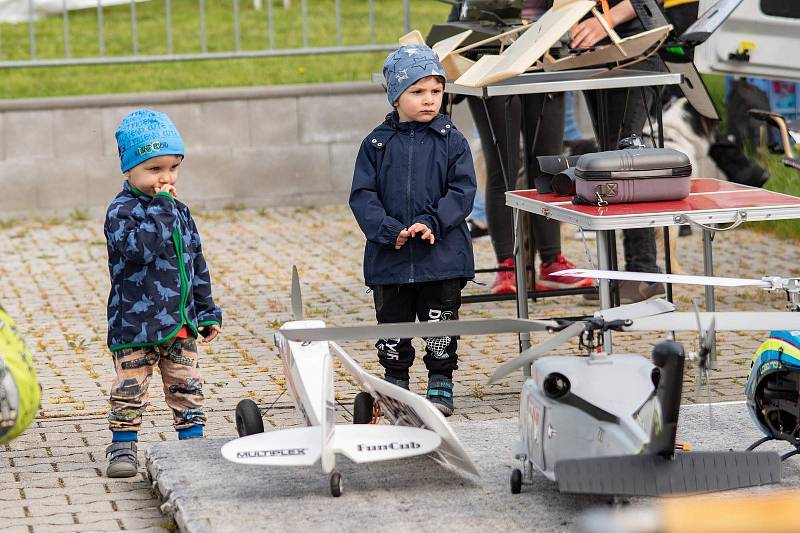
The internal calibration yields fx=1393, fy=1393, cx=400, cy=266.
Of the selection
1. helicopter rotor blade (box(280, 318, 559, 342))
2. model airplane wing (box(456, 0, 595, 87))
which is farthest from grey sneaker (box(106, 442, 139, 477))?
model airplane wing (box(456, 0, 595, 87))

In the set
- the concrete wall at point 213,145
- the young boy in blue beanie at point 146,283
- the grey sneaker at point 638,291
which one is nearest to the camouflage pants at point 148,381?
the young boy in blue beanie at point 146,283

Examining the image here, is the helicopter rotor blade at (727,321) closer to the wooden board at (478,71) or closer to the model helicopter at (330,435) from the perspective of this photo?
the model helicopter at (330,435)

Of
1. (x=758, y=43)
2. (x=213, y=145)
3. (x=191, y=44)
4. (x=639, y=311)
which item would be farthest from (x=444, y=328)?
(x=191, y=44)

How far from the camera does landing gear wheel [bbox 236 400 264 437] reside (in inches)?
193

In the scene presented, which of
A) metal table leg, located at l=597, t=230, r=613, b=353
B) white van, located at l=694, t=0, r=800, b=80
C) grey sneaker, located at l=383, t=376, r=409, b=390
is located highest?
white van, located at l=694, t=0, r=800, b=80

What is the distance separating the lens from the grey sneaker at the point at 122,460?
4.93 metres

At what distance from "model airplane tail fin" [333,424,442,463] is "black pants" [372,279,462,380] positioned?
1.18 m

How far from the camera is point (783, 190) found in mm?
10555

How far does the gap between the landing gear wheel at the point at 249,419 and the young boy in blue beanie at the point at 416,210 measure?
88 cm

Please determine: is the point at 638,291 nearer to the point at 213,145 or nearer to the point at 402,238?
the point at 402,238

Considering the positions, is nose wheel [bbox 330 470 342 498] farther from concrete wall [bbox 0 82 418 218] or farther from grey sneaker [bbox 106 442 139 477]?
concrete wall [bbox 0 82 418 218]

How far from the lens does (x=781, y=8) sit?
8516 mm

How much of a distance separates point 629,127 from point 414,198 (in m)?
2.30

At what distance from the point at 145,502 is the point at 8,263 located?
5360 mm
